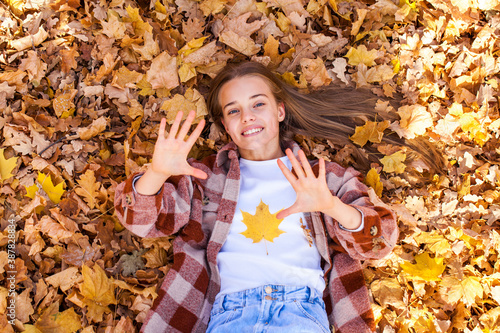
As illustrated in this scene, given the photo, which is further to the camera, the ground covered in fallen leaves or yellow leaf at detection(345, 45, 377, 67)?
yellow leaf at detection(345, 45, 377, 67)

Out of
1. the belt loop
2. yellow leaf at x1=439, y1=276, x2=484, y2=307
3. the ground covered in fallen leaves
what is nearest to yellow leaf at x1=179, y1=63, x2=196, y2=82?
the ground covered in fallen leaves

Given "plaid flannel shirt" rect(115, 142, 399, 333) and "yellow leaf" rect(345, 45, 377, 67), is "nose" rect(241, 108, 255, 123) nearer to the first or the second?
"plaid flannel shirt" rect(115, 142, 399, 333)

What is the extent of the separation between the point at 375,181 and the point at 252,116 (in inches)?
42.6

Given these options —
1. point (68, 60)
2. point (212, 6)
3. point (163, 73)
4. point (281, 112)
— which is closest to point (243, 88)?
point (281, 112)

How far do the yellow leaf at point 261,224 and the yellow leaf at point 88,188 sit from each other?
41.8 inches

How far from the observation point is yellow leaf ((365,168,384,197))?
2.78 metres

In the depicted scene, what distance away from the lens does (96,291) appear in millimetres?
2379

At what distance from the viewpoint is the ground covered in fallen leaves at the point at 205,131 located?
2.48m

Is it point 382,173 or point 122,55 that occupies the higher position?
point 122,55

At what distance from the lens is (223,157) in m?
2.75

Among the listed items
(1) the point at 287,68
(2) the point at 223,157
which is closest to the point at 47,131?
(2) the point at 223,157

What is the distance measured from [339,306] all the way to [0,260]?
2.20 m

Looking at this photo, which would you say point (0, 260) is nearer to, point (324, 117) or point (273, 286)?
point (273, 286)

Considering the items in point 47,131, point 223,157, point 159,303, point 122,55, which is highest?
point 122,55
